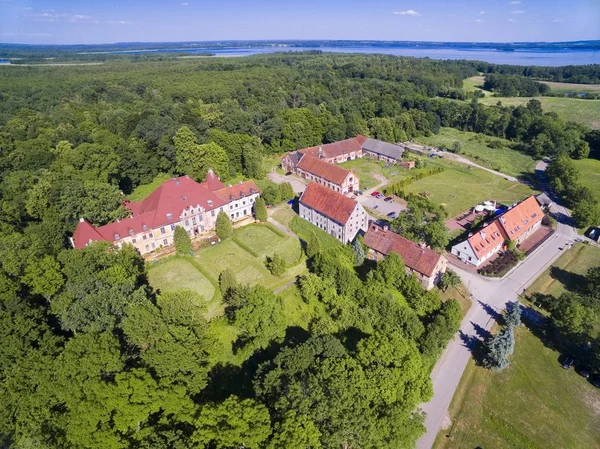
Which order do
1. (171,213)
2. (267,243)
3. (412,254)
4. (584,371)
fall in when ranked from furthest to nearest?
(267,243)
(171,213)
(412,254)
(584,371)

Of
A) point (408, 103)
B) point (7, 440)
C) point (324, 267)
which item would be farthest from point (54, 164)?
point (408, 103)

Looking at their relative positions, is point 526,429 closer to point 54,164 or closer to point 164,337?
point 164,337

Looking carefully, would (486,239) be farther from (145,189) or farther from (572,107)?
(572,107)

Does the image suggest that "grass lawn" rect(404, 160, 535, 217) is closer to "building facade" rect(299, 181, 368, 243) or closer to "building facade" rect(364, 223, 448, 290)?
"building facade" rect(364, 223, 448, 290)

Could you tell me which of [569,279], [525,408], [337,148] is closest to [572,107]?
[337,148]

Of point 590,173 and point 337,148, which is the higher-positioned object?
point 337,148

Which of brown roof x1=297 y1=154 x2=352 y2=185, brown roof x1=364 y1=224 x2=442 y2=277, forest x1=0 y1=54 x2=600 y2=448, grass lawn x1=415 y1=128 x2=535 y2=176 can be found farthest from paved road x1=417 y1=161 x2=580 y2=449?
grass lawn x1=415 y1=128 x2=535 y2=176
